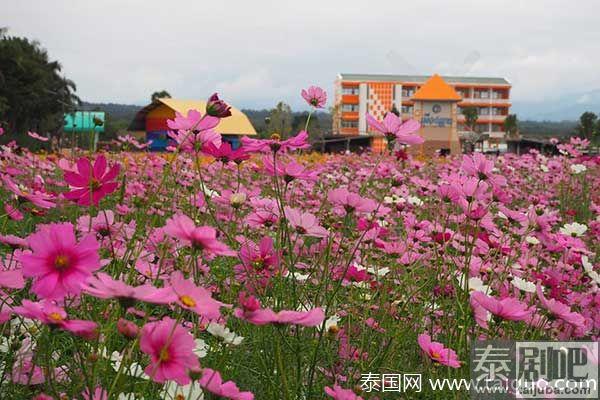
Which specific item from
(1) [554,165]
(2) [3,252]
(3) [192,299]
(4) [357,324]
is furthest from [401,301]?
(1) [554,165]

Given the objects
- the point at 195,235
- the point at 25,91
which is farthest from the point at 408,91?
the point at 195,235

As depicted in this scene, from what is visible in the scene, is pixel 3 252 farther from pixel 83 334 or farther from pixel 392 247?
pixel 83 334

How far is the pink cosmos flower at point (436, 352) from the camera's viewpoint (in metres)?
0.93

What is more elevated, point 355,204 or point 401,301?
point 355,204

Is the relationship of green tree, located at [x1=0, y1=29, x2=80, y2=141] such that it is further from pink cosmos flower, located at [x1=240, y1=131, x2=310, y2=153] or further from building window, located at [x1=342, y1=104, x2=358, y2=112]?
building window, located at [x1=342, y1=104, x2=358, y2=112]

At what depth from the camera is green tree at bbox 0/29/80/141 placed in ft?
68.1

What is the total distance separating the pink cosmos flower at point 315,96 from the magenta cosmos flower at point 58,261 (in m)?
0.76

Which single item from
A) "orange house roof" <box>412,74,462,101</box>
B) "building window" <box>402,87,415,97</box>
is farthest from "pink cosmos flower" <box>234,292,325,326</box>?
"building window" <box>402,87,415,97</box>

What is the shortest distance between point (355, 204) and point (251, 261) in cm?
20

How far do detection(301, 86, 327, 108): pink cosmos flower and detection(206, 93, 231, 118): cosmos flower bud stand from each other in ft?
1.60

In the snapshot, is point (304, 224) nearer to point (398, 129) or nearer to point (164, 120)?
point (398, 129)

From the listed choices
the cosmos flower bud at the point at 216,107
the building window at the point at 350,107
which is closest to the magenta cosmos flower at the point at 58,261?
the cosmos flower bud at the point at 216,107

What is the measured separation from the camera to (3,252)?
210cm

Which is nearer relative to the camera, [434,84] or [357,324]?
[357,324]
